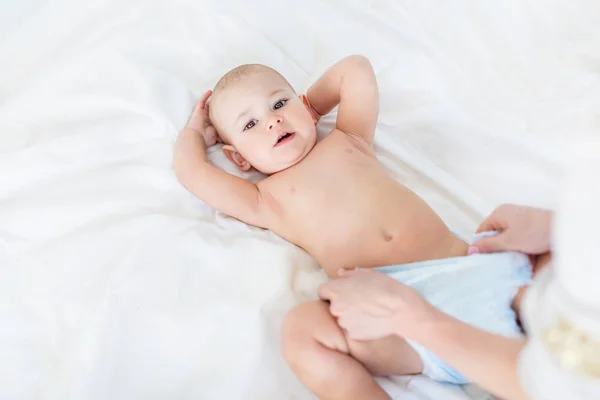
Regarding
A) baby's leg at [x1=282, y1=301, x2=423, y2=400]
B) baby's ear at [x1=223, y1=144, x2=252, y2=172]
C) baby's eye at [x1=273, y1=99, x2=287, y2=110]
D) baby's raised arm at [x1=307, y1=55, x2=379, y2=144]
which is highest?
baby's raised arm at [x1=307, y1=55, x2=379, y2=144]

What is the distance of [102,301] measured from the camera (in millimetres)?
1032

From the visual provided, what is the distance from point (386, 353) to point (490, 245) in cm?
25

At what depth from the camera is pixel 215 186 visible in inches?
47.2

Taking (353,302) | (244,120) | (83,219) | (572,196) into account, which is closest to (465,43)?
(244,120)

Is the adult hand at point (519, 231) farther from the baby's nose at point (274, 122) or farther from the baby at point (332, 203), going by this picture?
the baby's nose at point (274, 122)

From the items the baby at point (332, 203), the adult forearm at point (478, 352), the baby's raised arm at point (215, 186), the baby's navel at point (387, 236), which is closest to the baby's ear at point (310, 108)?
the baby at point (332, 203)

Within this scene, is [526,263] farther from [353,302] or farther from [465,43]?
[465,43]

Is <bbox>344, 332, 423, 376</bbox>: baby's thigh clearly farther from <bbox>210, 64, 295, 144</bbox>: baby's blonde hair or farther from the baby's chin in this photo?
<bbox>210, 64, 295, 144</bbox>: baby's blonde hair

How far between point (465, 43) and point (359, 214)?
628 mm

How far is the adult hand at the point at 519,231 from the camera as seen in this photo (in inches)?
38.8

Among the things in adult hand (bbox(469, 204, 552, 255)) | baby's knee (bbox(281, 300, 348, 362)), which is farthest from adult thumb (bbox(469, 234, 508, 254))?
baby's knee (bbox(281, 300, 348, 362))

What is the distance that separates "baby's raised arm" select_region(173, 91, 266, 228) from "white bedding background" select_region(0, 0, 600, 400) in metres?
0.03

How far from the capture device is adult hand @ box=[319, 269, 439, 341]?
2.75ft

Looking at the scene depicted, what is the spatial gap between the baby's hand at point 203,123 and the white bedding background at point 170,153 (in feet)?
0.10
